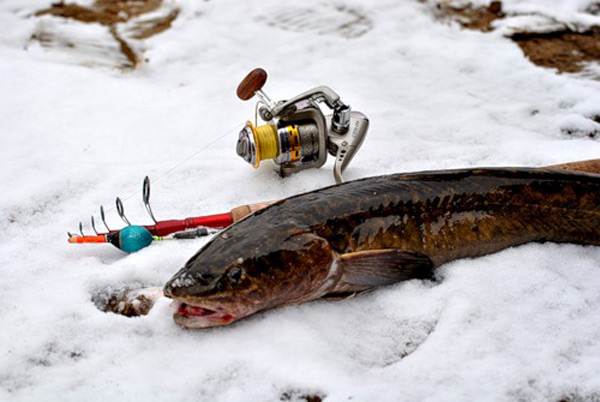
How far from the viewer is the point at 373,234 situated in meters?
2.59

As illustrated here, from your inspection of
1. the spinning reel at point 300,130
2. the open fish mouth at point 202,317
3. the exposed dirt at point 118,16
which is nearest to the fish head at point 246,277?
the open fish mouth at point 202,317

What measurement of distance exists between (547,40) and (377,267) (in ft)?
13.7

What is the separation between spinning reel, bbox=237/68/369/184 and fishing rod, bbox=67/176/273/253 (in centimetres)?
49

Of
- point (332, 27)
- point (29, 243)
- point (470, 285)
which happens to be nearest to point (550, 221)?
point (470, 285)

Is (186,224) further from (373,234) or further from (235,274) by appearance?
(373,234)

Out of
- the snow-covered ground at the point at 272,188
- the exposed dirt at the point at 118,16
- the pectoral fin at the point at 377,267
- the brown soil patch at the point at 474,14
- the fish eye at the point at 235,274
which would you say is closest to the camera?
the snow-covered ground at the point at 272,188

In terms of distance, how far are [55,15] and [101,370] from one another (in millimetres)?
4926

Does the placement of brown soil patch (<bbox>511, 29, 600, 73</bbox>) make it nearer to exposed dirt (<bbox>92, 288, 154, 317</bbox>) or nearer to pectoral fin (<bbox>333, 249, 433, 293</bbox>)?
pectoral fin (<bbox>333, 249, 433, 293</bbox>)

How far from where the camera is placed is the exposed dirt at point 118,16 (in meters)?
5.54

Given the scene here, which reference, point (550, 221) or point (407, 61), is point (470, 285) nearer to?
point (550, 221)

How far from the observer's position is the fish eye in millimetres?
2297

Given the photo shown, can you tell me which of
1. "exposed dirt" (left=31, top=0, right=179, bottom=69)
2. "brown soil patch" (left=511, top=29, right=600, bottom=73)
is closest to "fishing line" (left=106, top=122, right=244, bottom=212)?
"exposed dirt" (left=31, top=0, right=179, bottom=69)

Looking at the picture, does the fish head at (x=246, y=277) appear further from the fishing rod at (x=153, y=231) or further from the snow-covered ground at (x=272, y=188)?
the fishing rod at (x=153, y=231)

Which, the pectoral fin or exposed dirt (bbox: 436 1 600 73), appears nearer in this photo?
the pectoral fin
